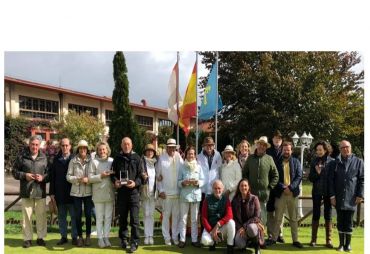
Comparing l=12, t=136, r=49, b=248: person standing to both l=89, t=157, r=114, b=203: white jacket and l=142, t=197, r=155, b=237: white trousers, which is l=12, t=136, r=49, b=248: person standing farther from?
l=142, t=197, r=155, b=237: white trousers

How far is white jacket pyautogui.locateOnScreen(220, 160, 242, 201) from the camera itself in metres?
6.65

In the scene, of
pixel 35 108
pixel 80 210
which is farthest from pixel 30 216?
pixel 35 108

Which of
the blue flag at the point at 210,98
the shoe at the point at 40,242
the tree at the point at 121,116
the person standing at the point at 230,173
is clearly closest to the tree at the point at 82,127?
the tree at the point at 121,116

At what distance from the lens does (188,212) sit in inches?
270

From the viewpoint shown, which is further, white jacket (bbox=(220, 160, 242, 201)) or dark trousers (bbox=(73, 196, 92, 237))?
white jacket (bbox=(220, 160, 242, 201))

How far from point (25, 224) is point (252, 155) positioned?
380 centimetres

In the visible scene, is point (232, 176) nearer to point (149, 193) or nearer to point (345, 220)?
point (149, 193)

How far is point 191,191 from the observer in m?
6.61

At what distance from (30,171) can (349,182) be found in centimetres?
499

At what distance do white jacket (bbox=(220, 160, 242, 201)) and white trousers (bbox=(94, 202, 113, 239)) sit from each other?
6.19ft

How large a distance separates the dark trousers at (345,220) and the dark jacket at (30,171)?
15.4 feet

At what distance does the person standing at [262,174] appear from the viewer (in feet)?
21.4

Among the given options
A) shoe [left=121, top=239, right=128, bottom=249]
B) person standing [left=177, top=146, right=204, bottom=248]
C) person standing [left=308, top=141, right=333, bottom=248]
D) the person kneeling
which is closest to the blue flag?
person standing [left=177, top=146, right=204, bottom=248]
